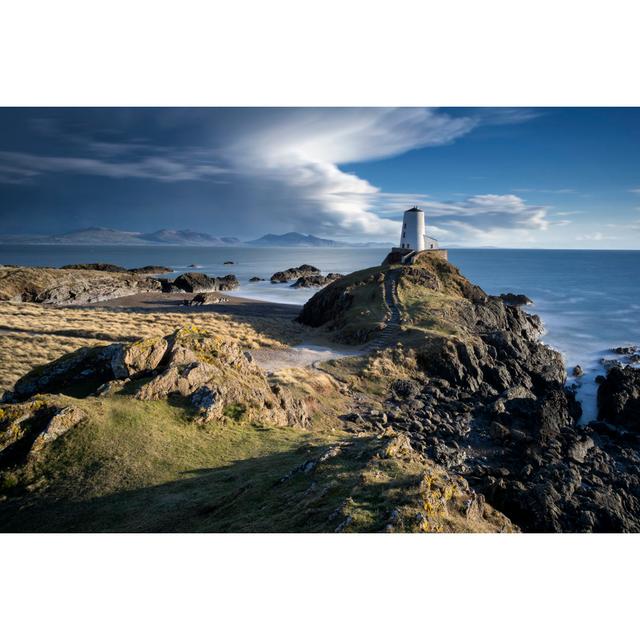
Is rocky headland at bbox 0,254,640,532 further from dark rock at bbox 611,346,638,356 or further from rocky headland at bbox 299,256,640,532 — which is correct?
dark rock at bbox 611,346,638,356

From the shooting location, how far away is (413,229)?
5953 centimetres

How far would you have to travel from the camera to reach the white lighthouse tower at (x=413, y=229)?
194 ft

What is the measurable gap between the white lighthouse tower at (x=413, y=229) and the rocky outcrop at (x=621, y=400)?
32.6 metres

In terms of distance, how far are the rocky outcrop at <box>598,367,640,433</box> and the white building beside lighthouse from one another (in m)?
32.6

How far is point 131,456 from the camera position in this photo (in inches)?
495

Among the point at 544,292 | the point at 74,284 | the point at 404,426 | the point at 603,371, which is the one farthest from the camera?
the point at 544,292

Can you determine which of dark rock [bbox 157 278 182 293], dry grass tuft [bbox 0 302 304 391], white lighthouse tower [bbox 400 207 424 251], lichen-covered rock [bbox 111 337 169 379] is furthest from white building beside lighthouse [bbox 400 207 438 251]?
lichen-covered rock [bbox 111 337 169 379]

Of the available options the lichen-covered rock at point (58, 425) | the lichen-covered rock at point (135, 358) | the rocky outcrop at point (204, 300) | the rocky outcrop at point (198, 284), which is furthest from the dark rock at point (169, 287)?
→ the lichen-covered rock at point (58, 425)

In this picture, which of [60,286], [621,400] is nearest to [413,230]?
[621,400]

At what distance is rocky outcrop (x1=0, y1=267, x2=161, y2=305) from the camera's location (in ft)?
197

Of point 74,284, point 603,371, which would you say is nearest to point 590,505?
point 603,371

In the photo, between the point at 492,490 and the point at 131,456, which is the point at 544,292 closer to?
the point at 492,490

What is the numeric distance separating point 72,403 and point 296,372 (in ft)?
50.9

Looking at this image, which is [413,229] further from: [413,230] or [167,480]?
A: [167,480]
